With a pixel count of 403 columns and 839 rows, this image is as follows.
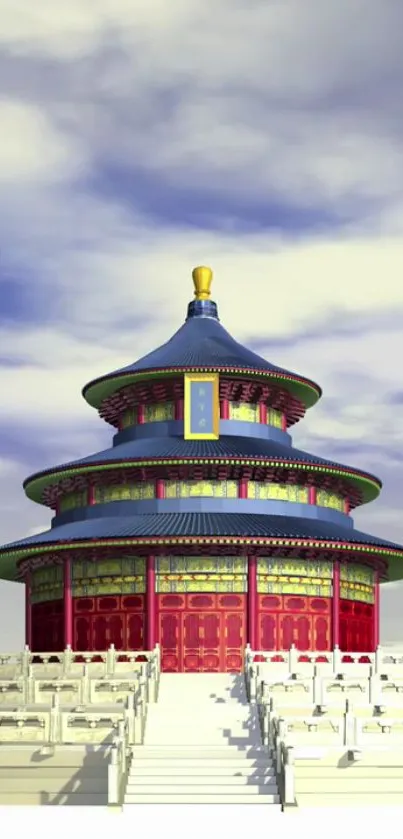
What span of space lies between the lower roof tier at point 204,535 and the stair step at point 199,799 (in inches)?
1161

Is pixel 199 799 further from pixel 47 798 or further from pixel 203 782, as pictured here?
pixel 47 798

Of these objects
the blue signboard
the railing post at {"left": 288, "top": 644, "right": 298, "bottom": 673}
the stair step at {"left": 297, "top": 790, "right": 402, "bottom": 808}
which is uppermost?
the blue signboard

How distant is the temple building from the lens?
61688mm

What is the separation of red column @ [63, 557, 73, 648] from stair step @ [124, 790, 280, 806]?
33.5 meters

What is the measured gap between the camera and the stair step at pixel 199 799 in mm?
30156

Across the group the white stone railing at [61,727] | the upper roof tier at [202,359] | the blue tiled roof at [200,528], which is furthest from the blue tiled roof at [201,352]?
the white stone railing at [61,727]

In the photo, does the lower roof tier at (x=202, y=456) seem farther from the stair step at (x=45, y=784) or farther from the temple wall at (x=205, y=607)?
the stair step at (x=45, y=784)

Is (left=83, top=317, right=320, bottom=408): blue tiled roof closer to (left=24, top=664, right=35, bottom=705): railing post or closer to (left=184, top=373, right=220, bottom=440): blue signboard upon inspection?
(left=184, top=373, right=220, bottom=440): blue signboard

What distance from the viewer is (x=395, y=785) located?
1246 inches

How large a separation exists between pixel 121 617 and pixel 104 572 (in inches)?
86.9

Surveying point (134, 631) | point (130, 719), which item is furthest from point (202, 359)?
point (130, 719)

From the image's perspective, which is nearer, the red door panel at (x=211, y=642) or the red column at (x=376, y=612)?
the red door panel at (x=211, y=642)

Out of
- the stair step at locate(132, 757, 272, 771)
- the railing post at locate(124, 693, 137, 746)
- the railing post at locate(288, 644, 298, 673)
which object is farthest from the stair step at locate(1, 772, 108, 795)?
the railing post at locate(288, 644, 298, 673)

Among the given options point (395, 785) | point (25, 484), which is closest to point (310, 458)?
point (25, 484)
